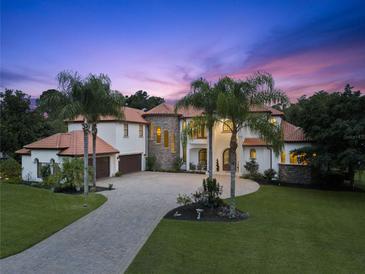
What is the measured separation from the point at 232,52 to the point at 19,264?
55.1 ft

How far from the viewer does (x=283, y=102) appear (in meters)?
12.5

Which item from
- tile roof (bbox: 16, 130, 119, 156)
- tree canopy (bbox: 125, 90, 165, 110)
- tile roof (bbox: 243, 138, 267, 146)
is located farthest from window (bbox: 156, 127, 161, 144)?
tree canopy (bbox: 125, 90, 165, 110)

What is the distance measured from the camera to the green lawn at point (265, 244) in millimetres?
7348

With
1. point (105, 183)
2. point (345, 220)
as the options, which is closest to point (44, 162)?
point (105, 183)

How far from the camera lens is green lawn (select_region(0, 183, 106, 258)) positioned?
30.4 ft

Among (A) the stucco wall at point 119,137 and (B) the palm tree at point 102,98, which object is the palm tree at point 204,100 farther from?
(A) the stucco wall at point 119,137

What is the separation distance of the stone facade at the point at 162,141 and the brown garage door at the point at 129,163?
2.24m

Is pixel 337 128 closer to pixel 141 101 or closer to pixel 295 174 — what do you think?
pixel 295 174

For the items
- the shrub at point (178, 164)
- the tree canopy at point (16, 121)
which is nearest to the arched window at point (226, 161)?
the shrub at point (178, 164)

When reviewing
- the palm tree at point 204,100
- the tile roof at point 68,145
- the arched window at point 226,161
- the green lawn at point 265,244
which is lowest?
the green lawn at point 265,244

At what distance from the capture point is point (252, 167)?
26.1 metres

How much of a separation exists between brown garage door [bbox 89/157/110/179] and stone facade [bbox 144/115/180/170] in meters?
7.04

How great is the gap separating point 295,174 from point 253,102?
13.8 meters

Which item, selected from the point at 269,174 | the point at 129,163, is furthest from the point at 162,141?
the point at 269,174
